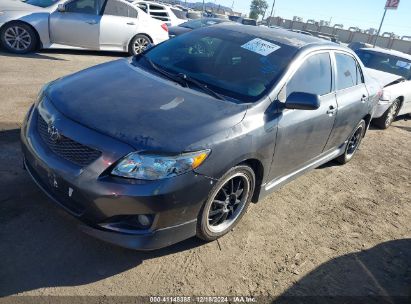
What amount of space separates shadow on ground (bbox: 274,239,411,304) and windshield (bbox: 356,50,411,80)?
611 cm

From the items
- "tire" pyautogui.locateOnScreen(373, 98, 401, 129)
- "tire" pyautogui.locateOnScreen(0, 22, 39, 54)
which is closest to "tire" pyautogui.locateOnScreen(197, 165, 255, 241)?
"tire" pyautogui.locateOnScreen(373, 98, 401, 129)

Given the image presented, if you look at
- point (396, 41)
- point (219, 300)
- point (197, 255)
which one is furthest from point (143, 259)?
point (396, 41)

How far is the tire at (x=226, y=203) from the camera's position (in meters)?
2.89

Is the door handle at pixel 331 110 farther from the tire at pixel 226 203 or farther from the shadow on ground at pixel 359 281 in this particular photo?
the shadow on ground at pixel 359 281

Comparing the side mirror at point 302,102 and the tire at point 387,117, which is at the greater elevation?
the side mirror at point 302,102

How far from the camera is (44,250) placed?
279 centimetres

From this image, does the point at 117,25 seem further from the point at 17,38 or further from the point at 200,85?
the point at 200,85

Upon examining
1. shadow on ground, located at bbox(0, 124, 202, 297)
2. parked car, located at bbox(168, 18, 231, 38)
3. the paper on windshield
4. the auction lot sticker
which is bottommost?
shadow on ground, located at bbox(0, 124, 202, 297)

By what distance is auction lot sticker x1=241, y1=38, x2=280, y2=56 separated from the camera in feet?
12.1

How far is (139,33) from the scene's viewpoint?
9.99 metres

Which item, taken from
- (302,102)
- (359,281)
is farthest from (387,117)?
(359,281)

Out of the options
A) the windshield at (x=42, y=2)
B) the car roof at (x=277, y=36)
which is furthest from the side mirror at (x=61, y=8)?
the car roof at (x=277, y=36)

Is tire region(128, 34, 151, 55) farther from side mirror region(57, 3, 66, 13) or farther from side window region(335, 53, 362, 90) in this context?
side window region(335, 53, 362, 90)

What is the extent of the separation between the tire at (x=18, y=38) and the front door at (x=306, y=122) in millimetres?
7138
